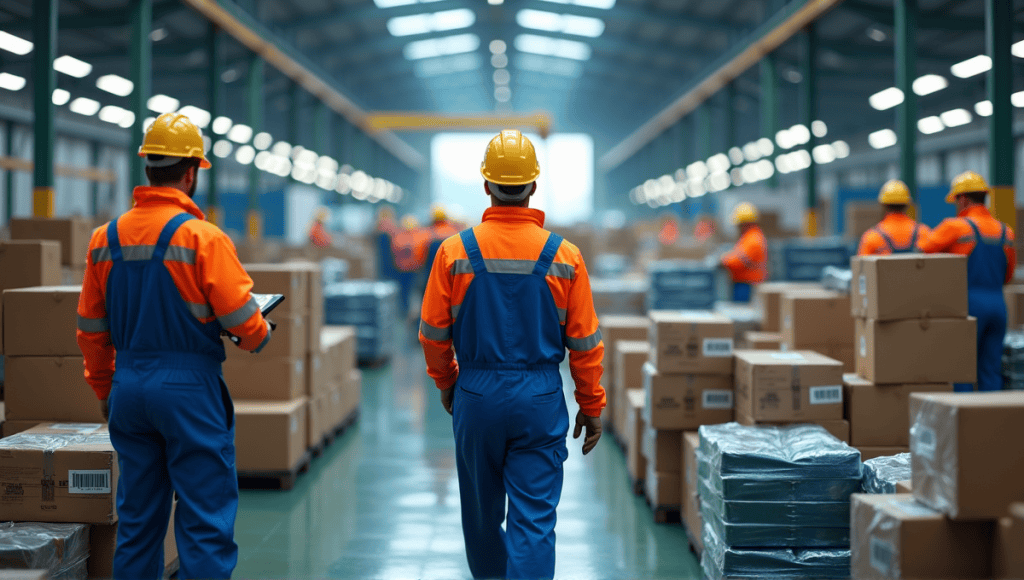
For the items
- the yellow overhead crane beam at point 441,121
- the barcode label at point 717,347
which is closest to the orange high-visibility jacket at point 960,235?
the barcode label at point 717,347

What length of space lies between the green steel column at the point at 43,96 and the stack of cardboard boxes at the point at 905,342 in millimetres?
7055

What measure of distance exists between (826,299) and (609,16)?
15.4 m

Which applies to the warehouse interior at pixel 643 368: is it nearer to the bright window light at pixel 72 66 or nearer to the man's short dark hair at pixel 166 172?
the bright window light at pixel 72 66

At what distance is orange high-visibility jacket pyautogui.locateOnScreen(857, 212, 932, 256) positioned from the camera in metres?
5.92

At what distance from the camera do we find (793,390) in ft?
12.7

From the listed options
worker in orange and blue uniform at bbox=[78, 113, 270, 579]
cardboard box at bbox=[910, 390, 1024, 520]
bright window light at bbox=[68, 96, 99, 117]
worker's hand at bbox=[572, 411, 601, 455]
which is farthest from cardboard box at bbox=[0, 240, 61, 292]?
bright window light at bbox=[68, 96, 99, 117]

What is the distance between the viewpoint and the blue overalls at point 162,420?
2.73m

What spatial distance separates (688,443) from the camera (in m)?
4.25

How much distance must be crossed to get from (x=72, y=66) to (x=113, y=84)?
1955mm

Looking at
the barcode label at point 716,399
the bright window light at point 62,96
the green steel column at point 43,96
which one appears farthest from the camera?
the bright window light at point 62,96

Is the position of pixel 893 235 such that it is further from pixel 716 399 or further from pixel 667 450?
pixel 667 450

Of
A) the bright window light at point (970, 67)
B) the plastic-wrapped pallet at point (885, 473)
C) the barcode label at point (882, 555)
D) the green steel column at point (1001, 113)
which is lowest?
the barcode label at point (882, 555)

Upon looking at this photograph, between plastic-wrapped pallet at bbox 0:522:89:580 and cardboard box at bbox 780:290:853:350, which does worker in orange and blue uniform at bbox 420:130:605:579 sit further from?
cardboard box at bbox 780:290:853:350

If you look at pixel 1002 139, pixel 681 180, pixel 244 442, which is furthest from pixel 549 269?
pixel 681 180
